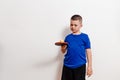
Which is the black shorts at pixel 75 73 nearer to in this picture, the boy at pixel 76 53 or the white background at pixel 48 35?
the boy at pixel 76 53

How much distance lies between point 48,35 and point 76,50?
321mm

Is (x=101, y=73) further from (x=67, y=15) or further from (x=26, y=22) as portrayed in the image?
(x=26, y=22)

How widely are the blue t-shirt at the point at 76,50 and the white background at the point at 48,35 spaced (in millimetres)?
187

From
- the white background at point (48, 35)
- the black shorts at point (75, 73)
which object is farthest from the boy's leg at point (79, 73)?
the white background at point (48, 35)

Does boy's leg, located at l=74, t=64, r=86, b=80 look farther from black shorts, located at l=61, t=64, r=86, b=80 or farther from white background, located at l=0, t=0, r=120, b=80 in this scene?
white background, located at l=0, t=0, r=120, b=80

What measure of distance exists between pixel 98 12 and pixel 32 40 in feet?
1.73

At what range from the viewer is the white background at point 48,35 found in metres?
1.67

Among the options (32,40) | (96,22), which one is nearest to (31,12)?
(32,40)

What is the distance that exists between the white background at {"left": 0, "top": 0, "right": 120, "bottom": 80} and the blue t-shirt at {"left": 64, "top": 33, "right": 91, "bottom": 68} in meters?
0.19

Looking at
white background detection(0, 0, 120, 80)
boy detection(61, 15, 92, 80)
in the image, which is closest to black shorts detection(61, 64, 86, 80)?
boy detection(61, 15, 92, 80)

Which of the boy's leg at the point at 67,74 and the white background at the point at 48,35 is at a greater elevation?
the white background at the point at 48,35

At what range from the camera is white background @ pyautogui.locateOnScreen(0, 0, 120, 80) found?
1.67 m

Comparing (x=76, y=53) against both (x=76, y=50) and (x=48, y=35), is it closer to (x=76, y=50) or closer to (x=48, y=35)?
(x=76, y=50)

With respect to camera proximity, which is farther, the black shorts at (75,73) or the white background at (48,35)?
the white background at (48,35)
